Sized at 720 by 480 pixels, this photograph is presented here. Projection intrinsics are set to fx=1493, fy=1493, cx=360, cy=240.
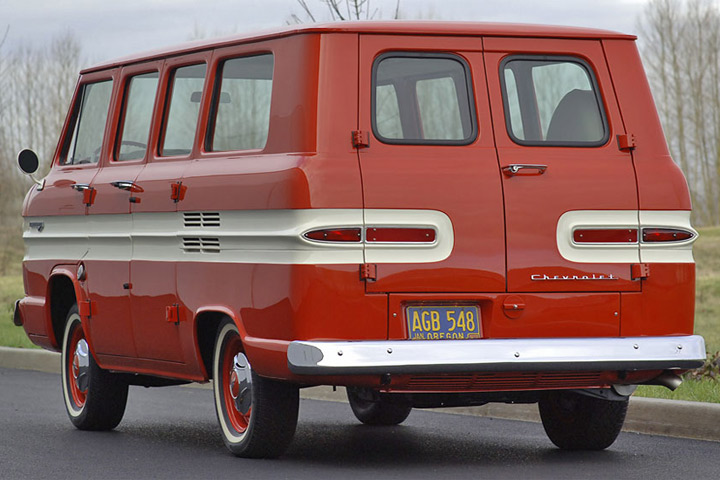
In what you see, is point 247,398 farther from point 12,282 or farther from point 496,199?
point 12,282

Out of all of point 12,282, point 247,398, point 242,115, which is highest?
point 242,115

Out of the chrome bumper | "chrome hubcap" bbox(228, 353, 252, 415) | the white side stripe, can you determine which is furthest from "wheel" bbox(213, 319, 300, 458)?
the chrome bumper

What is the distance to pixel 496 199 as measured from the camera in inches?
282

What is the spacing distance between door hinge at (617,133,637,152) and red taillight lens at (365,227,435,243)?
1.14 m

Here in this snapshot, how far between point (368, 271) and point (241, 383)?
114 centimetres

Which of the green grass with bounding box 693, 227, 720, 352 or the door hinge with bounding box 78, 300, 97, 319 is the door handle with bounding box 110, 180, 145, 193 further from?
the green grass with bounding box 693, 227, 720, 352

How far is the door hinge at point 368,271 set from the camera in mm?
6934

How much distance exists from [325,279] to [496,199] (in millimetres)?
930

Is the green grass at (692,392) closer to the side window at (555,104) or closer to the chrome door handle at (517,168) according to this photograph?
Result: the side window at (555,104)

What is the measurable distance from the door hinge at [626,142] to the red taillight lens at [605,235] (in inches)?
16.7

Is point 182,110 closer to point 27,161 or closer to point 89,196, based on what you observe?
point 89,196

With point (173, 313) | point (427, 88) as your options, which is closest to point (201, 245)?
point (173, 313)

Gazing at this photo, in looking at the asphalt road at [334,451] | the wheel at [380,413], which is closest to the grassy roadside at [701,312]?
the asphalt road at [334,451]

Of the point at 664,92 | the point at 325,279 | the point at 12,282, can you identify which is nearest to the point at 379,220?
the point at 325,279
